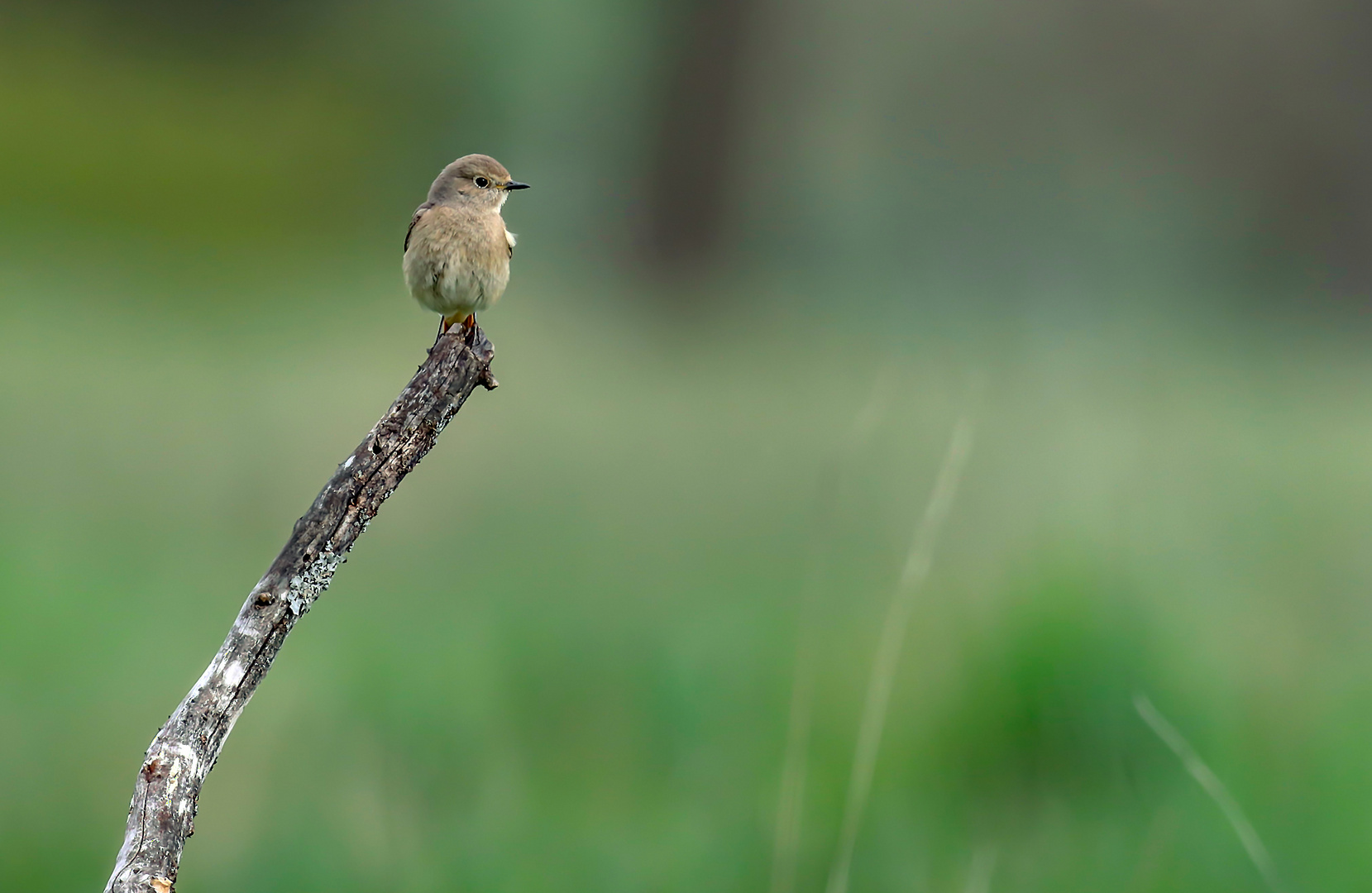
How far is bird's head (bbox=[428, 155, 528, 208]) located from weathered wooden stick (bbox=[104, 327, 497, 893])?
1302 mm

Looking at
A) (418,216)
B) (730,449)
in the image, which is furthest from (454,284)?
(730,449)

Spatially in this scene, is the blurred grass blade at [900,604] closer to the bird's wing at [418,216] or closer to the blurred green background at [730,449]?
the blurred green background at [730,449]

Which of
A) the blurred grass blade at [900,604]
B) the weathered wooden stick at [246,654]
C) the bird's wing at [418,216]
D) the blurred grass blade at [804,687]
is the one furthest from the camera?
the bird's wing at [418,216]

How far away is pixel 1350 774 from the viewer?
238 centimetres

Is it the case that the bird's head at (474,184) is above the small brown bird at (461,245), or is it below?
above

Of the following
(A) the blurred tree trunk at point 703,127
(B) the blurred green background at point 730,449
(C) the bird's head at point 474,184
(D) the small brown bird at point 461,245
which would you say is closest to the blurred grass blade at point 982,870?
(B) the blurred green background at point 730,449

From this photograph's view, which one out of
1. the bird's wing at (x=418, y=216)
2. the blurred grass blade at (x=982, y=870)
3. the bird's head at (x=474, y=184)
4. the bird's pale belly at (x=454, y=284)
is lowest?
the blurred grass blade at (x=982, y=870)

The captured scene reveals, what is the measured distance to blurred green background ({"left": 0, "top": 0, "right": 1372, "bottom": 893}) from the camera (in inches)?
98.1

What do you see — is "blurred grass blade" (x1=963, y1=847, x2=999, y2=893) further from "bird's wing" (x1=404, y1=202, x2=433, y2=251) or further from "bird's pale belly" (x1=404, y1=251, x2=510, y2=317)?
"bird's wing" (x1=404, y1=202, x2=433, y2=251)

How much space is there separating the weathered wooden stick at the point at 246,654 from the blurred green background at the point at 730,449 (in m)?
1.08

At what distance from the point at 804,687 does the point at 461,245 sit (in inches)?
51.2

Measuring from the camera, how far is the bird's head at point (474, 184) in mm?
2168

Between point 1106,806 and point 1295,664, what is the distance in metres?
0.96

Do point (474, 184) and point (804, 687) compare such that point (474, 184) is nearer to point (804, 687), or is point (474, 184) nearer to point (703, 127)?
point (804, 687)
